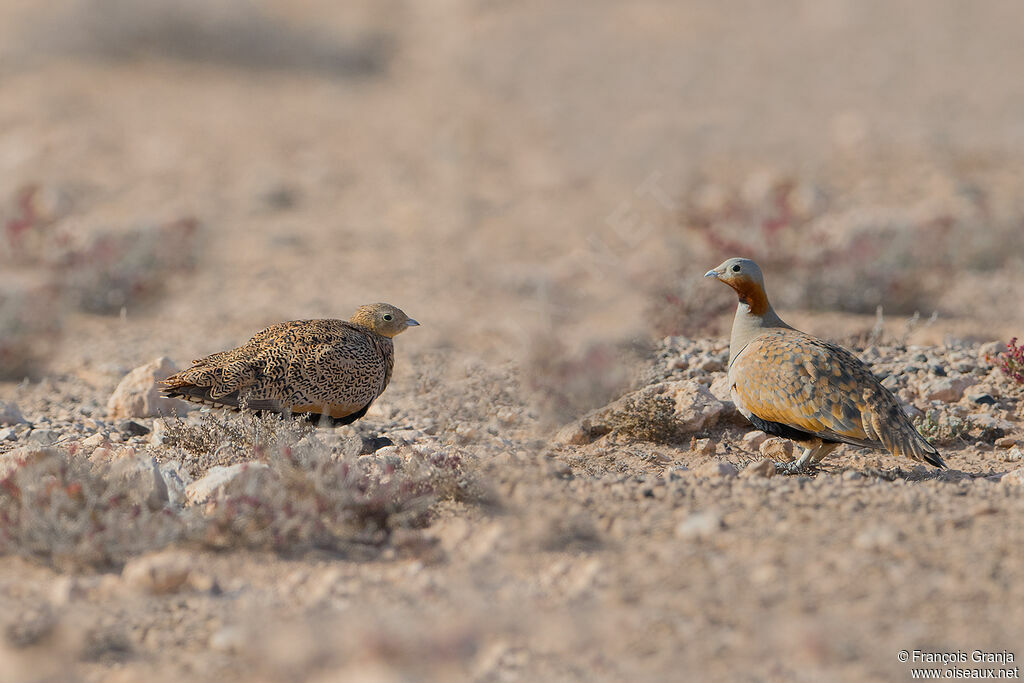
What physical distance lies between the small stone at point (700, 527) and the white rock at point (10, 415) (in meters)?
4.13

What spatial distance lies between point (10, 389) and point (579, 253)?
5364mm

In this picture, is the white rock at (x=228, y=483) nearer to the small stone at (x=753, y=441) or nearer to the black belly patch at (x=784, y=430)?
the black belly patch at (x=784, y=430)

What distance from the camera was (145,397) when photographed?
640cm

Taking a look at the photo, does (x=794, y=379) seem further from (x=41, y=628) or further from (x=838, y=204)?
(x=838, y=204)

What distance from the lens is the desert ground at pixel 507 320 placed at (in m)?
3.75

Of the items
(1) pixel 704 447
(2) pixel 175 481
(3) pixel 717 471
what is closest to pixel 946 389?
(1) pixel 704 447

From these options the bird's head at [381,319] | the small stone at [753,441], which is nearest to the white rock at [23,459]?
the bird's head at [381,319]

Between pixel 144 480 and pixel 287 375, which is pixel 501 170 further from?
pixel 144 480

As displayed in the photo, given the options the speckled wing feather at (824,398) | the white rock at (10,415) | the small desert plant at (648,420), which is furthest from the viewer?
the white rock at (10,415)

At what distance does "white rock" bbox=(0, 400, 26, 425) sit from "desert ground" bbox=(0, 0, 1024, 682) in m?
0.03

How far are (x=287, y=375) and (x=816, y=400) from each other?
2.57 meters

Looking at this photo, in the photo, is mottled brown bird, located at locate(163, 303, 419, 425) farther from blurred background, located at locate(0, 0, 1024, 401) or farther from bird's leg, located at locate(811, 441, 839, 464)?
bird's leg, located at locate(811, 441, 839, 464)

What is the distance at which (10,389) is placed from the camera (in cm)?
740

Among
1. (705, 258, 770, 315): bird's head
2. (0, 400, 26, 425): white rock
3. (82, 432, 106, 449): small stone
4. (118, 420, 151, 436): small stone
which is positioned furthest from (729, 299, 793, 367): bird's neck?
(0, 400, 26, 425): white rock
